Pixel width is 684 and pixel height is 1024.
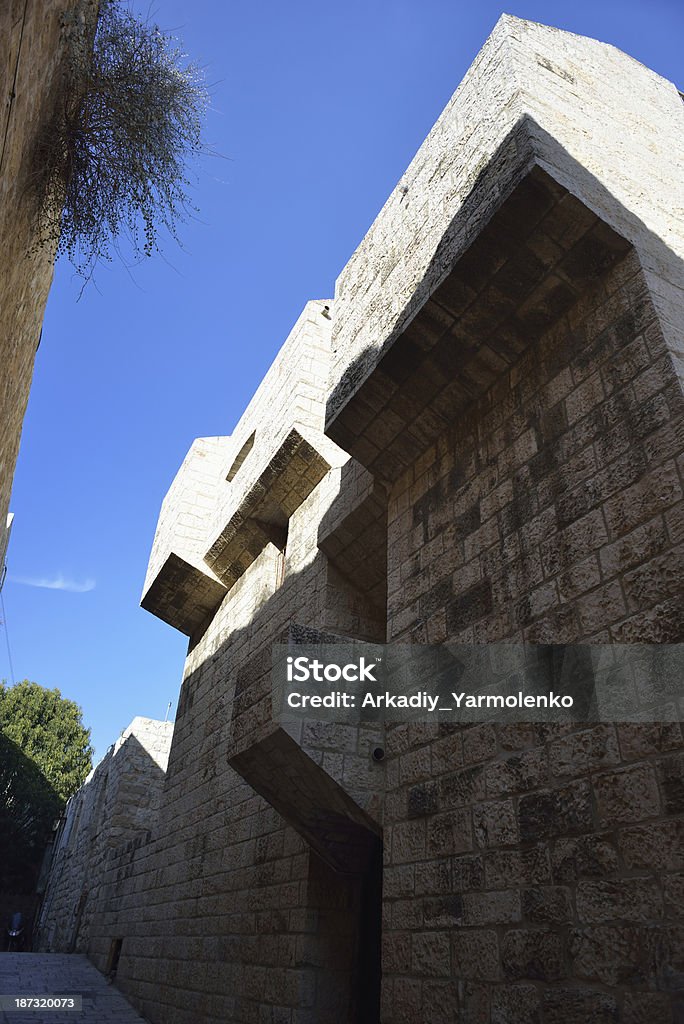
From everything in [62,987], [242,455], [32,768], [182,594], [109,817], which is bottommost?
[62,987]

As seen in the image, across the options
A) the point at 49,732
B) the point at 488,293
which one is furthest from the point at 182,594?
the point at 49,732

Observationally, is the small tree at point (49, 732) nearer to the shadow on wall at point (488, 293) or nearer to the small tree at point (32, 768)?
the small tree at point (32, 768)

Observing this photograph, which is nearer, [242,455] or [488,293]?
[488,293]

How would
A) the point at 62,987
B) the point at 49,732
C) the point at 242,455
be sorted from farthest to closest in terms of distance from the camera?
the point at 49,732
the point at 242,455
the point at 62,987

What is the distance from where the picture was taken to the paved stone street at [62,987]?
6.35 meters

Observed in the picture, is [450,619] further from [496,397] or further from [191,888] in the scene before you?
[191,888]

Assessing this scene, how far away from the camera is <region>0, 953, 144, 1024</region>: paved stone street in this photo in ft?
20.8

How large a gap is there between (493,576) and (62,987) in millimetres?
7895

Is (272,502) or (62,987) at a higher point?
(272,502)

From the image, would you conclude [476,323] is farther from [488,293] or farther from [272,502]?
[272,502]

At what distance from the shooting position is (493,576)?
311 cm

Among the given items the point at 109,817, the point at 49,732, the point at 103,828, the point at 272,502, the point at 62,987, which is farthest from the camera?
the point at 49,732

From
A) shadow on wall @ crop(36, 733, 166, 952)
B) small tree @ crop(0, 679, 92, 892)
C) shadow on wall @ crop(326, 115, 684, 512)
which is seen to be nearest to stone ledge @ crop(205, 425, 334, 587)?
shadow on wall @ crop(326, 115, 684, 512)

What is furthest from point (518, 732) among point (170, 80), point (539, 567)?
point (170, 80)
